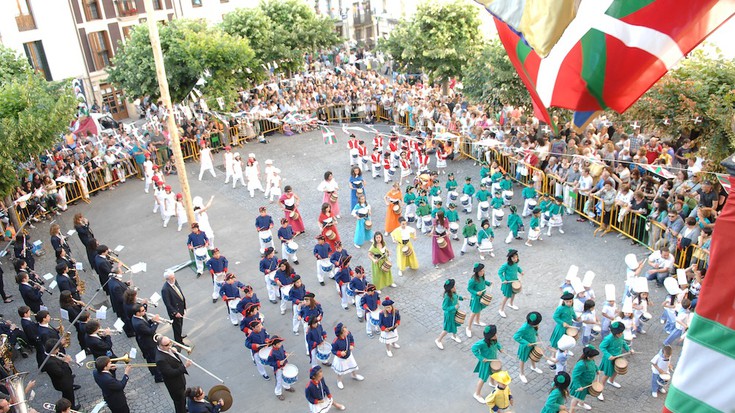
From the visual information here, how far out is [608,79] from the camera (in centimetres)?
589

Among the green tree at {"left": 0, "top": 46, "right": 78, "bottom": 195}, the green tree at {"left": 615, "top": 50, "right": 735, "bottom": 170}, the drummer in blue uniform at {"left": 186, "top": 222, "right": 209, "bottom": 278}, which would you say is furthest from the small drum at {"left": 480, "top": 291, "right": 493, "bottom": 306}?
the green tree at {"left": 0, "top": 46, "right": 78, "bottom": 195}

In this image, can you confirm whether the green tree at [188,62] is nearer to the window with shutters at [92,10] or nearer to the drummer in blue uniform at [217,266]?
the window with shutters at [92,10]

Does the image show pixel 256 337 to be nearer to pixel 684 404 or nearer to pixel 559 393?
pixel 559 393

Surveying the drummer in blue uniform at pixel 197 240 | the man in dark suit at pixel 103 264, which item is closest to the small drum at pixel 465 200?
the drummer in blue uniform at pixel 197 240

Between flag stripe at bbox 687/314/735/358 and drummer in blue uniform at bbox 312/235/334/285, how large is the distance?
9806 mm

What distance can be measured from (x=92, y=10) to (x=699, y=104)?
27.7 meters

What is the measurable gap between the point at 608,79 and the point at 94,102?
99.3 ft

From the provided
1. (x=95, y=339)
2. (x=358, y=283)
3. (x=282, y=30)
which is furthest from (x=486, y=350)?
(x=282, y=30)

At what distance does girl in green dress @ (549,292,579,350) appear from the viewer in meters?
10.3

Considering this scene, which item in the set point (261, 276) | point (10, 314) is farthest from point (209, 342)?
point (10, 314)

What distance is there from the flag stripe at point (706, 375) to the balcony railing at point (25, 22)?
101 feet

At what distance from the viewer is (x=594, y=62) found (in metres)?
5.88

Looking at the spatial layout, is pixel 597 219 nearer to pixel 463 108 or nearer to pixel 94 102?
pixel 463 108

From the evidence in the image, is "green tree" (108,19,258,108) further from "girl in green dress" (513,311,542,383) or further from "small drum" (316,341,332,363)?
"girl in green dress" (513,311,542,383)
